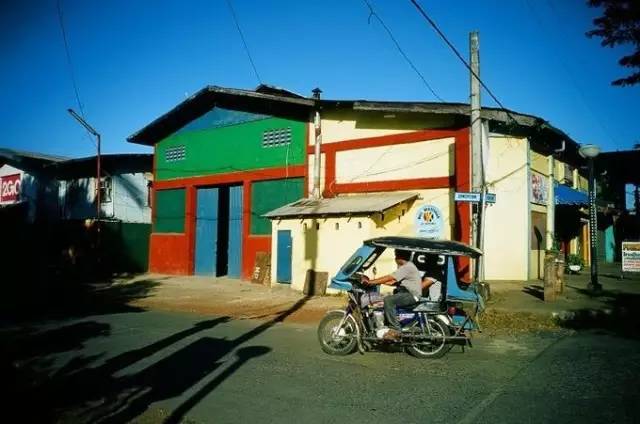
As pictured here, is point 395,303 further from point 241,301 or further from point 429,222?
point 429,222

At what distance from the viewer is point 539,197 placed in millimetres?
17719

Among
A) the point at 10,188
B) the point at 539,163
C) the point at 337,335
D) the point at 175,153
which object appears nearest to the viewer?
the point at 337,335

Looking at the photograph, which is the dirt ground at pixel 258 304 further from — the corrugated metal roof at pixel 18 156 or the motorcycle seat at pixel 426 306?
the corrugated metal roof at pixel 18 156

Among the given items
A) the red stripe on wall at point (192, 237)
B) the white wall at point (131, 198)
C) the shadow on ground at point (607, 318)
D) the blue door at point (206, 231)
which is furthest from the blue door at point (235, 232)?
the shadow on ground at point (607, 318)

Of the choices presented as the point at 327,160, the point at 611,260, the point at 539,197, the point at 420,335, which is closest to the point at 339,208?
the point at 327,160

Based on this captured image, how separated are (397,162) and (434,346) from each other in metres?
10.2

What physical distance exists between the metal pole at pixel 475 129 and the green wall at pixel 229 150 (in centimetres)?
803

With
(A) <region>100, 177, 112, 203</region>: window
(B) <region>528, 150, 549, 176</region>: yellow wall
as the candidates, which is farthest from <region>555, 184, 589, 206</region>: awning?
(A) <region>100, 177, 112, 203</region>: window

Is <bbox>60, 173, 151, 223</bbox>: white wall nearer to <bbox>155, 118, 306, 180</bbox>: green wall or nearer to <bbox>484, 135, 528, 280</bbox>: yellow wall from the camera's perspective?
<bbox>155, 118, 306, 180</bbox>: green wall

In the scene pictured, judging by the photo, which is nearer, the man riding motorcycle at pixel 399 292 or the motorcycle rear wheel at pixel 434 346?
the man riding motorcycle at pixel 399 292

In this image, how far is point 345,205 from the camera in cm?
1634

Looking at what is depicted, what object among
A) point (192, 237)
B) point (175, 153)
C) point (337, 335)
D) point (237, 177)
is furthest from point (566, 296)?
point (175, 153)

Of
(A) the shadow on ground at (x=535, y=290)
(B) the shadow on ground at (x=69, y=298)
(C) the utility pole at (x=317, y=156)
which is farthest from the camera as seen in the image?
(C) the utility pole at (x=317, y=156)

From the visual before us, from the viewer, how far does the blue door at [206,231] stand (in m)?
22.2
